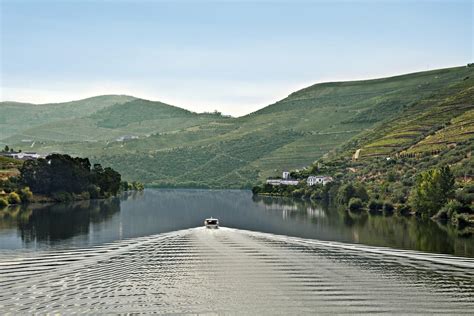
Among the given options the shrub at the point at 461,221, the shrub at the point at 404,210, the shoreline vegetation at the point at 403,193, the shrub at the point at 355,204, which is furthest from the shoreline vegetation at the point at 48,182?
the shrub at the point at 461,221

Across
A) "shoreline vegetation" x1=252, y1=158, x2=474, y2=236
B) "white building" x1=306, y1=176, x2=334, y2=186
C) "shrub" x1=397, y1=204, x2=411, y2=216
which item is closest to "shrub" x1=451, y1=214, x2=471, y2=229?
"shoreline vegetation" x1=252, y1=158, x2=474, y2=236

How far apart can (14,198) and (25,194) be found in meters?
3.11

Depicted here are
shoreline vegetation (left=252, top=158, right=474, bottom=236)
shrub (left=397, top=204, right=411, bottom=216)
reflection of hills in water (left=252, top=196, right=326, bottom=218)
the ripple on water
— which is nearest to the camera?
the ripple on water

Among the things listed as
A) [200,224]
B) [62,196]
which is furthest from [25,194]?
[200,224]

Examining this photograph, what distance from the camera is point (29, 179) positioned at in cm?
9138

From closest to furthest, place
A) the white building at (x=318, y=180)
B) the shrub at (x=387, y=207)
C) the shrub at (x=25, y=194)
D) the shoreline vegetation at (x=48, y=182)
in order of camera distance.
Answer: the shrub at (x=387, y=207) → the shrub at (x=25, y=194) → the shoreline vegetation at (x=48, y=182) → the white building at (x=318, y=180)

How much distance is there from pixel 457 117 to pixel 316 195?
93.7ft

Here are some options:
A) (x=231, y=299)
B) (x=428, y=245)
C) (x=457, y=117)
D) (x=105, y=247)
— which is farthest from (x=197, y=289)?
(x=457, y=117)

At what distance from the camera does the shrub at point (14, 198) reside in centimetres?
8256

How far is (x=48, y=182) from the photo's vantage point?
305ft

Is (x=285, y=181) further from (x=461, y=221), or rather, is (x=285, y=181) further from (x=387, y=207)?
(x=461, y=221)

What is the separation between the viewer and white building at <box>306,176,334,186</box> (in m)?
117

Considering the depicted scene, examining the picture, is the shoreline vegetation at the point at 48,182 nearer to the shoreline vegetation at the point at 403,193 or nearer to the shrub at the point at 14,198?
the shrub at the point at 14,198

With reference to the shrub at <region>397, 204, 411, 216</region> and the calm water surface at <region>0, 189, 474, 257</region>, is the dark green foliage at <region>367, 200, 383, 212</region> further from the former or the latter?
the calm water surface at <region>0, 189, 474, 257</region>
